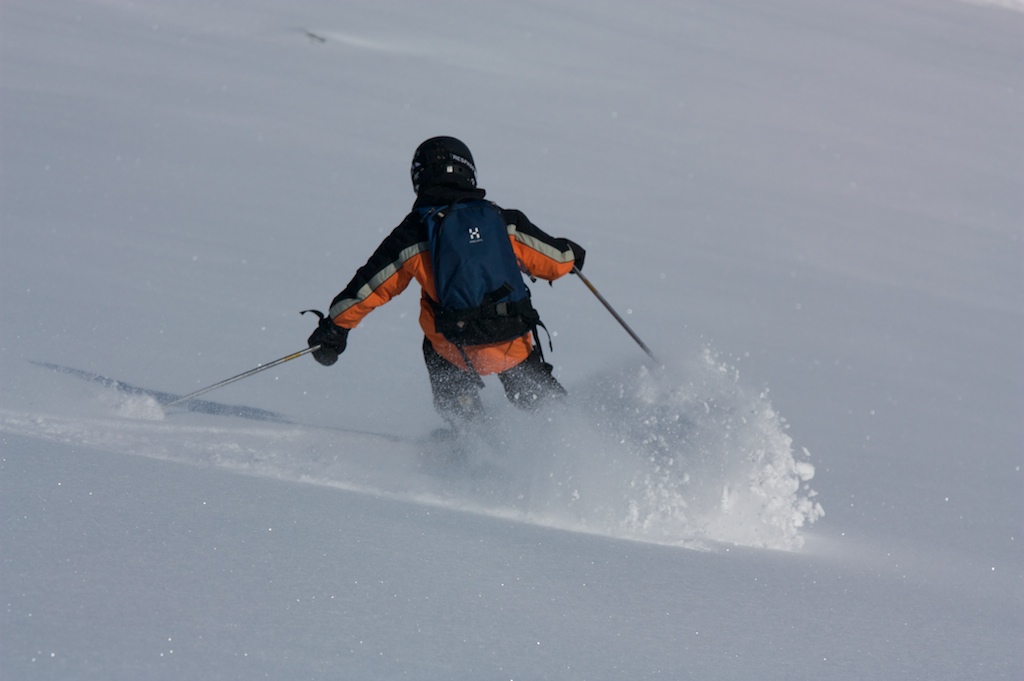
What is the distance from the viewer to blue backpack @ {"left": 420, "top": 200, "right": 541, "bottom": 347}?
4.03m

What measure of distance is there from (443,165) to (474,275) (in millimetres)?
491

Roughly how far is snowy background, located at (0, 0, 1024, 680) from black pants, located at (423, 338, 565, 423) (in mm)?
135

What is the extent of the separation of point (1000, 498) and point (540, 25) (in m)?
13.5

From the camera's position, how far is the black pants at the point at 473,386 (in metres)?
4.48

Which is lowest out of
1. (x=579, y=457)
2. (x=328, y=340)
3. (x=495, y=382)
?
(x=495, y=382)

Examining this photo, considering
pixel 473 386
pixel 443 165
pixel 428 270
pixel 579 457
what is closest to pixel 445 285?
pixel 428 270

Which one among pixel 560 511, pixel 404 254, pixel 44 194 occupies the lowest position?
pixel 44 194

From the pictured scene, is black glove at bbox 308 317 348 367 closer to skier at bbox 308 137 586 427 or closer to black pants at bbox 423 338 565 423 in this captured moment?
skier at bbox 308 137 586 427

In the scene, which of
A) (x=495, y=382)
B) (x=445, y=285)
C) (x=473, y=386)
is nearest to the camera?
(x=445, y=285)

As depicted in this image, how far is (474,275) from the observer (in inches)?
160

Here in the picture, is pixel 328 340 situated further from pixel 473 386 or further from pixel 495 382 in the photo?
pixel 495 382

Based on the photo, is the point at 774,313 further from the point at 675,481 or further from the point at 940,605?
the point at 940,605

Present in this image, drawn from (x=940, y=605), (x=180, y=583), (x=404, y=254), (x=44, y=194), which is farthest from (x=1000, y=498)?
(x=44, y=194)

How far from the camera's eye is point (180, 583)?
254 centimetres
